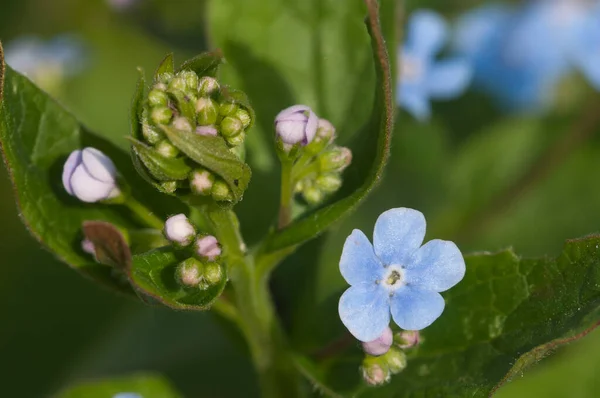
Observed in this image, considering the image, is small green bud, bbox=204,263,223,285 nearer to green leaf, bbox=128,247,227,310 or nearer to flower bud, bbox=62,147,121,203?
green leaf, bbox=128,247,227,310

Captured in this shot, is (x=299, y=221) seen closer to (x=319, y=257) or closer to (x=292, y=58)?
(x=319, y=257)

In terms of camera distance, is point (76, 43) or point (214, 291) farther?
point (76, 43)

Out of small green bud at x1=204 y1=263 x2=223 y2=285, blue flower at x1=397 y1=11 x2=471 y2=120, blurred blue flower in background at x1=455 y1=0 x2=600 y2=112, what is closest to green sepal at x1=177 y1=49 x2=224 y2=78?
small green bud at x1=204 y1=263 x2=223 y2=285

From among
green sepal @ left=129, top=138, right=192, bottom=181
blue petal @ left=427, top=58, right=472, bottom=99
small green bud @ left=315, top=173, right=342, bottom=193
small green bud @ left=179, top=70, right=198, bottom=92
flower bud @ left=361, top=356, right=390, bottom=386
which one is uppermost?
small green bud @ left=179, top=70, right=198, bottom=92

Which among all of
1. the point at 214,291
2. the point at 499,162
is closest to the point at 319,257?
the point at 214,291

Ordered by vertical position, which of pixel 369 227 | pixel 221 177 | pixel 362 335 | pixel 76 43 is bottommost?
pixel 369 227

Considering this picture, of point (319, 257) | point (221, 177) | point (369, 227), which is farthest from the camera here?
point (369, 227)

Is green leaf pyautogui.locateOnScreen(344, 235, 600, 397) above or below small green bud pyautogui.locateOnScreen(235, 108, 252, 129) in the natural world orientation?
below
